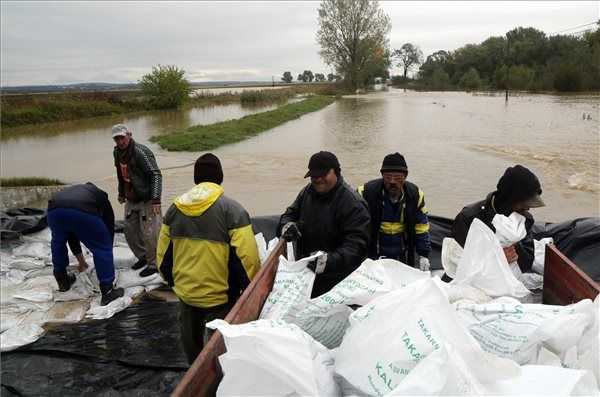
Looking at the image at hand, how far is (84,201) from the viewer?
3.48m

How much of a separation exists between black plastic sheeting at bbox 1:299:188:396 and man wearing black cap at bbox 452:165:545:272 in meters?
2.06

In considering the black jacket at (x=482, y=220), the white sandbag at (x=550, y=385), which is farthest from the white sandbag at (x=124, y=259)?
the white sandbag at (x=550, y=385)

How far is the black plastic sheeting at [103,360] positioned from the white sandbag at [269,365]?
1.76 m

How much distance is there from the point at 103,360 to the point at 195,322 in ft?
3.01

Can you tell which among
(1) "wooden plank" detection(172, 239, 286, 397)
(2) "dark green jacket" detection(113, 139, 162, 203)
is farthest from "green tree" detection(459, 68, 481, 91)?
(1) "wooden plank" detection(172, 239, 286, 397)

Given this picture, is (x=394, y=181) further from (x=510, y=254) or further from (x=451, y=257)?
(x=510, y=254)

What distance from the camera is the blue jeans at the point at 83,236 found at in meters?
3.45

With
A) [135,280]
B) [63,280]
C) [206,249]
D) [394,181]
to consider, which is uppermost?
[394,181]

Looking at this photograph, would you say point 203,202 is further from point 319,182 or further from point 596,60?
point 596,60

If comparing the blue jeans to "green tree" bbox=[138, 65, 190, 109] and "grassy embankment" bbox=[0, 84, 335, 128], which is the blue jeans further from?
"green tree" bbox=[138, 65, 190, 109]

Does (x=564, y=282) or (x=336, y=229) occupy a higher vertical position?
(x=336, y=229)

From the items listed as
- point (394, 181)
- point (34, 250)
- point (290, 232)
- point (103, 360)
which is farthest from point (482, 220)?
point (34, 250)

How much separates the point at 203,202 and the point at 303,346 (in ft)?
3.99

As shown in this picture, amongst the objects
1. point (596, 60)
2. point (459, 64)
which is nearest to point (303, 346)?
point (596, 60)
